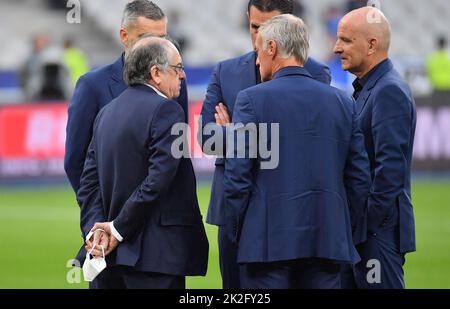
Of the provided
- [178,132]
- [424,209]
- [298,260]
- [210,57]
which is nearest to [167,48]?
[178,132]

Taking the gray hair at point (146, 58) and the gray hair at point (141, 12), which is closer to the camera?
the gray hair at point (146, 58)

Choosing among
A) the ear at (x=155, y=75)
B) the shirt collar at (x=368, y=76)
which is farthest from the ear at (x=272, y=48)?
the shirt collar at (x=368, y=76)

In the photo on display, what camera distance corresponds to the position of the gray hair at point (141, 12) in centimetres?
575

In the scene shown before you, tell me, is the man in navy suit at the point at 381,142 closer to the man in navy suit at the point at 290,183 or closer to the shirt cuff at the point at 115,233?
the man in navy suit at the point at 290,183

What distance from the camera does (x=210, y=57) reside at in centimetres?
2125

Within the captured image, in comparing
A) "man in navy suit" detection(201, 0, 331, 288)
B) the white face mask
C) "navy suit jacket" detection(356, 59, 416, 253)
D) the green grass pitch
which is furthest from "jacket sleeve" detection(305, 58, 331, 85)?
the green grass pitch

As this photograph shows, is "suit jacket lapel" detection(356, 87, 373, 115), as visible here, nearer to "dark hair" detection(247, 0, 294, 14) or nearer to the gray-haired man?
"dark hair" detection(247, 0, 294, 14)

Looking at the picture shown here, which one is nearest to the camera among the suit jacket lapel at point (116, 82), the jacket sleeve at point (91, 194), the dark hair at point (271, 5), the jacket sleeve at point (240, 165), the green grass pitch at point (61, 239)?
the jacket sleeve at point (240, 165)

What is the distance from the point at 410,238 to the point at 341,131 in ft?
2.79

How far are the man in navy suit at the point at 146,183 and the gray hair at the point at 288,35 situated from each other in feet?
1.57

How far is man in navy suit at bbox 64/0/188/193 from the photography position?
5660 millimetres

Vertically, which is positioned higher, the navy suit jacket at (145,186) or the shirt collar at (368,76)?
the shirt collar at (368,76)

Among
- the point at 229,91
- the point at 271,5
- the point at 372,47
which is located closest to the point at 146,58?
the point at 229,91
